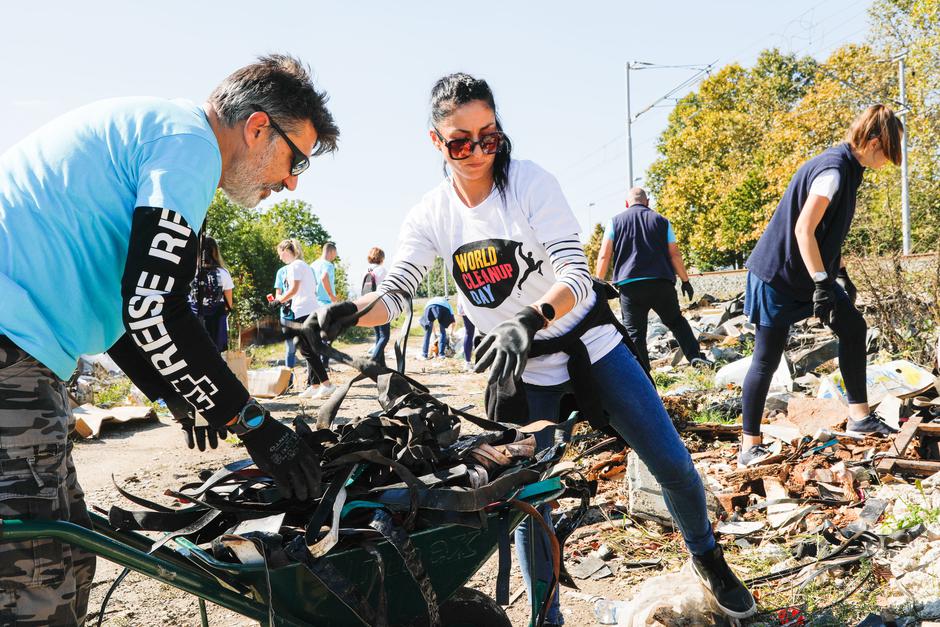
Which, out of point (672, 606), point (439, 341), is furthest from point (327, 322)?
point (439, 341)

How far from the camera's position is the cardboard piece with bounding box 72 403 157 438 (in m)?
6.18

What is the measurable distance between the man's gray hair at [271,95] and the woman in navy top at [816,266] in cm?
280

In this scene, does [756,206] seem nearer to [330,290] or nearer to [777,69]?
[777,69]

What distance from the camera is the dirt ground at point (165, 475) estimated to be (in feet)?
9.93

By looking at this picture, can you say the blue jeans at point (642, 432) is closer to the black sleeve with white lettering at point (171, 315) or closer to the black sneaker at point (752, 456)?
the black sleeve with white lettering at point (171, 315)

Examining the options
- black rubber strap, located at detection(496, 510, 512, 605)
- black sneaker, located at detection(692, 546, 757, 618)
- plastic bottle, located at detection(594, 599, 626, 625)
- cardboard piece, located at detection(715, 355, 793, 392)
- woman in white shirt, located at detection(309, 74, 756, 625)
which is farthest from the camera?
cardboard piece, located at detection(715, 355, 793, 392)

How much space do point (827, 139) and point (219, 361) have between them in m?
23.2

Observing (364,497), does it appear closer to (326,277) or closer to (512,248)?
(512,248)

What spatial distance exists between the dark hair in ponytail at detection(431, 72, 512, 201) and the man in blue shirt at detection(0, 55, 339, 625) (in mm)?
858

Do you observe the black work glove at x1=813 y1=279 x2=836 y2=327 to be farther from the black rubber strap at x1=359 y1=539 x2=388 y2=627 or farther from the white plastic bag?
the black rubber strap at x1=359 y1=539 x2=388 y2=627

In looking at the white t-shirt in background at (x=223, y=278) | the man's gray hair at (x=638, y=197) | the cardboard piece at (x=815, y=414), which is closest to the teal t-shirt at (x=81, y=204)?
the cardboard piece at (x=815, y=414)

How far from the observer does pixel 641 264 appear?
6430 mm

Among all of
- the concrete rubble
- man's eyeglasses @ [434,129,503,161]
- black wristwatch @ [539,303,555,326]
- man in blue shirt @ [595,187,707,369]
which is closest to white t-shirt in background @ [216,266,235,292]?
man in blue shirt @ [595,187,707,369]

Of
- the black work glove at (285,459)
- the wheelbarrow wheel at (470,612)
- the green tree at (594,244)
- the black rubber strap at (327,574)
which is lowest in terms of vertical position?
the green tree at (594,244)
